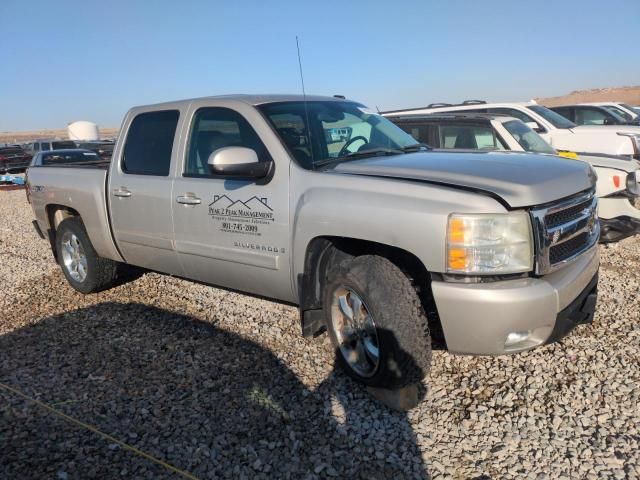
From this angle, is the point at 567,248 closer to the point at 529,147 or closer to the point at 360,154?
the point at 360,154

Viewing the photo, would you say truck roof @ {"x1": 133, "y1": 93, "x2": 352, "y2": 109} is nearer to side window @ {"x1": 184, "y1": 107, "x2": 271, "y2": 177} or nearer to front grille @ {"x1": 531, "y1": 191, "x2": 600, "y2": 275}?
side window @ {"x1": 184, "y1": 107, "x2": 271, "y2": 177}

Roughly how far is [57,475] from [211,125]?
2595mm

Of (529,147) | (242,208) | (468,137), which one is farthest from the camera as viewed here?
(468,137)

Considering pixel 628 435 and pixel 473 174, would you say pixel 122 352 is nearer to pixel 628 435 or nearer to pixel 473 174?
pixel 473 174

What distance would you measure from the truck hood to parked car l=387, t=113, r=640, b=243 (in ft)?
8.82

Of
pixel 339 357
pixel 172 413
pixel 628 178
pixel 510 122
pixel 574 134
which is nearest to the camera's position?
pixel 172 413

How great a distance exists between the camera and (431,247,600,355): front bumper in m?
2.77

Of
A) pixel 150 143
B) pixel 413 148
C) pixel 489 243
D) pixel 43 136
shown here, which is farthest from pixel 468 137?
pixel 43 136

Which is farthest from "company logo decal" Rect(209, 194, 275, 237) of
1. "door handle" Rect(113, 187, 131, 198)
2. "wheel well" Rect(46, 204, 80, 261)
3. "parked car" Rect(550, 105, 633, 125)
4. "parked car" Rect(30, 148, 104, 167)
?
"parked car" Rect(550, 105, 633, 125)

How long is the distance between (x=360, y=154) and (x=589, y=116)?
13.6m

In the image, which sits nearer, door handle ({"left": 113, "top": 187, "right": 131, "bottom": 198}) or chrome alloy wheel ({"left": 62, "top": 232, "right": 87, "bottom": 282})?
door handle ({"left": 113, "top": 187, "right": 131, "bottom": 198})

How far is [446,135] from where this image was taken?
761 centimetres

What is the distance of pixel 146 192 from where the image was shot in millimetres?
4488

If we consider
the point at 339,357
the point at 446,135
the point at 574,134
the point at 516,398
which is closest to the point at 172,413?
the point at 339,357
